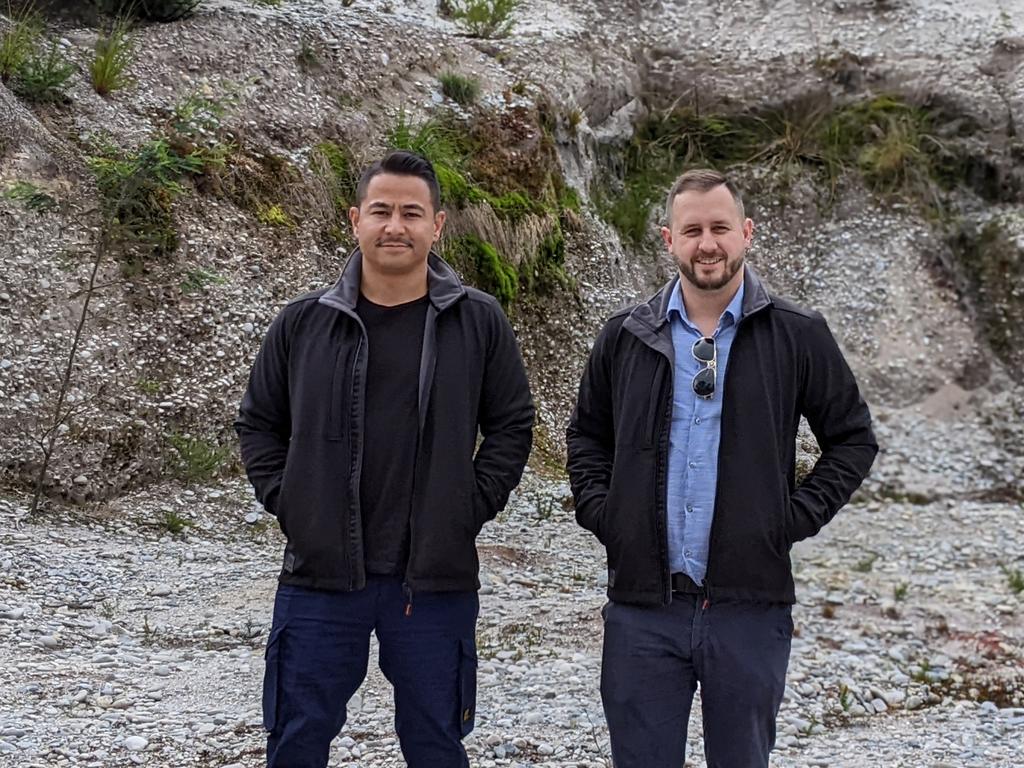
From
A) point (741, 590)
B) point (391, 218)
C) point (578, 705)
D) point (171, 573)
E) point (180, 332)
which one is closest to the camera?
point (741, 590)

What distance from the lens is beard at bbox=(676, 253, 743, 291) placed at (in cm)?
347

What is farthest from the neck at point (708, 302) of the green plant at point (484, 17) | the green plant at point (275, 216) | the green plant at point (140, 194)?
the green plant at point (484, 17)

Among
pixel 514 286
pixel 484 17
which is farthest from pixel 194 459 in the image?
pixel 484 17

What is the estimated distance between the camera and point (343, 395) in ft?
11.6

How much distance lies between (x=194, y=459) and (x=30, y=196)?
8.33ft

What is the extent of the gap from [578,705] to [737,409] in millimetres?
3004

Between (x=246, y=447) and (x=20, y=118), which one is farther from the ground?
(x=20, y=118)

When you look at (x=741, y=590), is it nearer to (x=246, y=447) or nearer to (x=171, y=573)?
(x=246, y=447)

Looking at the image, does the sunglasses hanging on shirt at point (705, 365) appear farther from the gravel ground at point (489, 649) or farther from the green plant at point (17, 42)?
the green plant at point (17, 42)

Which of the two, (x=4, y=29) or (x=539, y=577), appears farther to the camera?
(x=4, y=29)

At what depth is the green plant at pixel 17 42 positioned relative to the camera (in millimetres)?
10297

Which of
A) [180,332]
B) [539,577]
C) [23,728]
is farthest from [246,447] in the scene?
[180,332]

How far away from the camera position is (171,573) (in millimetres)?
7566

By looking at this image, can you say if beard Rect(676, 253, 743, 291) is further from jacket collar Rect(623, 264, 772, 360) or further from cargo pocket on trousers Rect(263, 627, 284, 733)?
cargo pocket on trousers Rect(263, 627, 284, 733)
